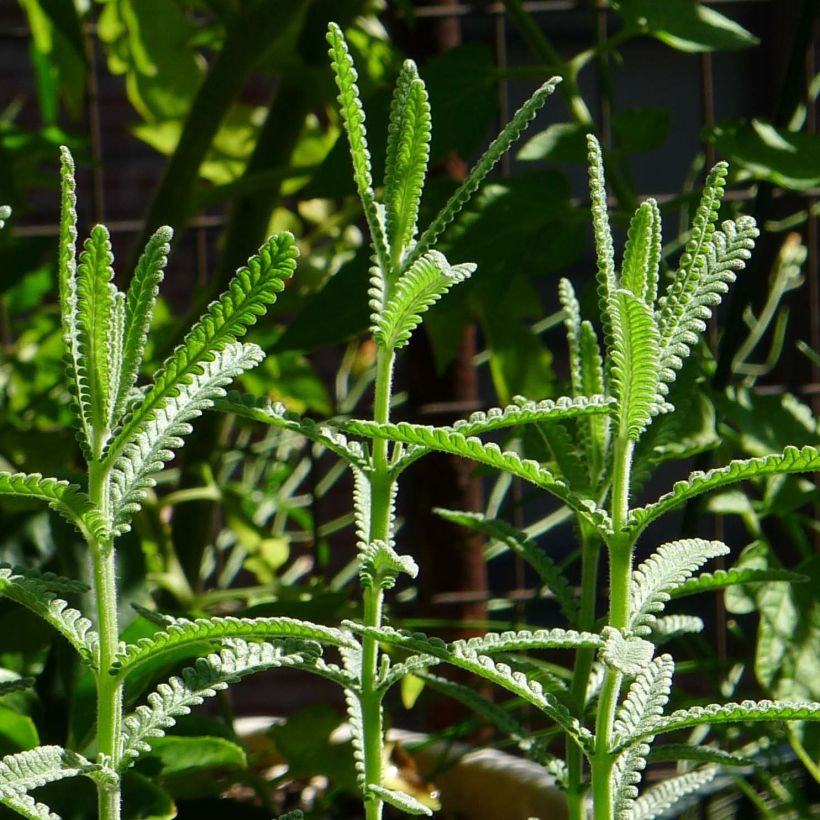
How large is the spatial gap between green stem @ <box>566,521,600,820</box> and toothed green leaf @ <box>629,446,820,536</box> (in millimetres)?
72

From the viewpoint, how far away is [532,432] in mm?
515

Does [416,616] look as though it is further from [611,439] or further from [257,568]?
[611,439]

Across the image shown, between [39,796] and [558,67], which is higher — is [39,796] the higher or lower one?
the lower one

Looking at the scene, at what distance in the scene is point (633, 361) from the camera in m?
0.31

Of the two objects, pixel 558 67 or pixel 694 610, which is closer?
pixel 558 67

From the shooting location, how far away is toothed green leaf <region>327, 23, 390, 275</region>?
1.04 ft

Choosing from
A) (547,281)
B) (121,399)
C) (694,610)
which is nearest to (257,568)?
(121,399)

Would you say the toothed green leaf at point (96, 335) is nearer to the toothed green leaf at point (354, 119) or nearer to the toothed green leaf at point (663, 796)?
the toothed green leaf at point (354, 119)

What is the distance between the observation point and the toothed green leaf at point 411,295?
0.31 m

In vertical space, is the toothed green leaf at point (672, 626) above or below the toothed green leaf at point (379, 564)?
below

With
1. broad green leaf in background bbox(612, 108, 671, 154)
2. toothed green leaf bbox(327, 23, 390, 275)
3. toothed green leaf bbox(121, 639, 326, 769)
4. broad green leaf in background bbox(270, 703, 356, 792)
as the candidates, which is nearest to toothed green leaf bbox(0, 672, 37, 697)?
toothed green leaf bbox(121, 639, 326, 769)

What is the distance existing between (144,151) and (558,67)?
2.02 meters

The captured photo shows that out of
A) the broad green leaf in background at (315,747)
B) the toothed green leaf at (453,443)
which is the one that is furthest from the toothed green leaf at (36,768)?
the broad green leaf in background at (315,747)

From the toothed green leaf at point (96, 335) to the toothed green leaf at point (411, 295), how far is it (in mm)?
65
